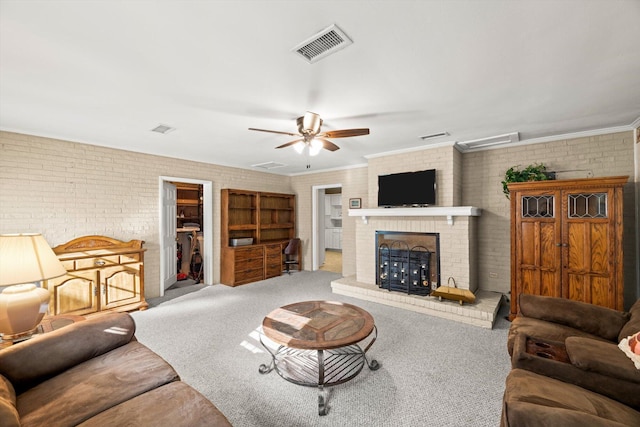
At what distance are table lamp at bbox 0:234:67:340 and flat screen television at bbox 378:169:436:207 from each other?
4.25m

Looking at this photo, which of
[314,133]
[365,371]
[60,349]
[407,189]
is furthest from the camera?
[407,189]

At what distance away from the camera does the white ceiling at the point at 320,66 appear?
1521 millimetres

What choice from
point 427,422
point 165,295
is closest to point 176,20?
point 427,422

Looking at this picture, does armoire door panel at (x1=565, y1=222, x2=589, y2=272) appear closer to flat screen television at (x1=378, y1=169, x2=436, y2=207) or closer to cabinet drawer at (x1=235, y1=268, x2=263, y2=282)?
flat screen television at (x1=378, y1=169, x2=436, y2=207)

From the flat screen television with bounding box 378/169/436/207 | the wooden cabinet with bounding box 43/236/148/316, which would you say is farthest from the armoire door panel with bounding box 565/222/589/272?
the wooden cabinet with bounding box 43/236/148/316

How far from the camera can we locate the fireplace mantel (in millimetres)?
3996

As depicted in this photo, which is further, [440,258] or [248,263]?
[248,263]

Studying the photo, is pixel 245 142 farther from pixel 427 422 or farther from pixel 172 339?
pixel 427 422

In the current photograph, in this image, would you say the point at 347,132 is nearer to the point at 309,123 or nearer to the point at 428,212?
the point at 309,123

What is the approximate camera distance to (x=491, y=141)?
13.2 ft

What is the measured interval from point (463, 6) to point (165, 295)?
5.53 metres

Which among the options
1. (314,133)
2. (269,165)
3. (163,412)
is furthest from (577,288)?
(269,165)

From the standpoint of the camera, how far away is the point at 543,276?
3.39 metres

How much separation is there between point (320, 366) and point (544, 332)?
1779mm
